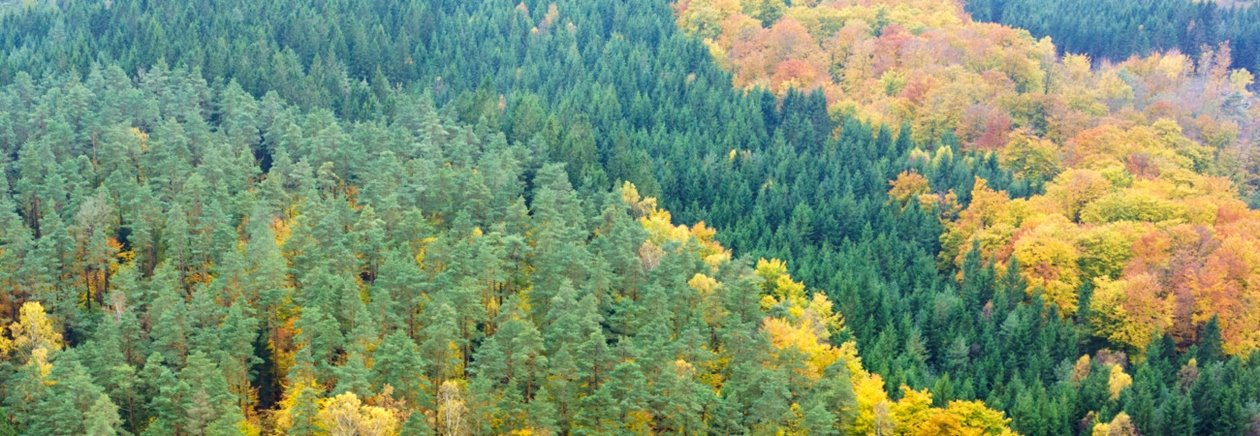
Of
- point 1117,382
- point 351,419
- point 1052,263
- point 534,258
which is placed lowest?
point 1052,263

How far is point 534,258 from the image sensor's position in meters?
126

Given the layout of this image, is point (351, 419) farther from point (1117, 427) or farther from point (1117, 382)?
point (1117, 382)

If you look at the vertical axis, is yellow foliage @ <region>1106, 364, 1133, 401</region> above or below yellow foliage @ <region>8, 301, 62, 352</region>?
below

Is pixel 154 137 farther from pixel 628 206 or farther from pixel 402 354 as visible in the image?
pixel 402 354

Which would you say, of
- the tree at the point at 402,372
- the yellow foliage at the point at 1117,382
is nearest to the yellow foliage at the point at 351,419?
the tree at the point at 402,372

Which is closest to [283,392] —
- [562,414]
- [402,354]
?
[402,354]

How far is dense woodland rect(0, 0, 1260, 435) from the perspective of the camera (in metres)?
106

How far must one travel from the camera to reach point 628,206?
143750 mm

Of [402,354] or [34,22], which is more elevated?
[402,354]

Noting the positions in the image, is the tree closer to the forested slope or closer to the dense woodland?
the dense woodland

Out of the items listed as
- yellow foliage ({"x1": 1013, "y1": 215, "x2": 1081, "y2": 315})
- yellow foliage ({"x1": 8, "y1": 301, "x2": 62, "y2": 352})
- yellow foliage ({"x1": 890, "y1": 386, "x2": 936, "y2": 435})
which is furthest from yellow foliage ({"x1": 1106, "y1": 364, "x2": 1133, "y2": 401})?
yellow foliage ({"x1": 8, "y1": 301, "x2": 62, "y2": 352})

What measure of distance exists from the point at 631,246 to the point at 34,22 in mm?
95174

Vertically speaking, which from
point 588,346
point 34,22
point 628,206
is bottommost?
point 34,22

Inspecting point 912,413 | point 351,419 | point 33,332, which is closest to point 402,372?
point 351,419
